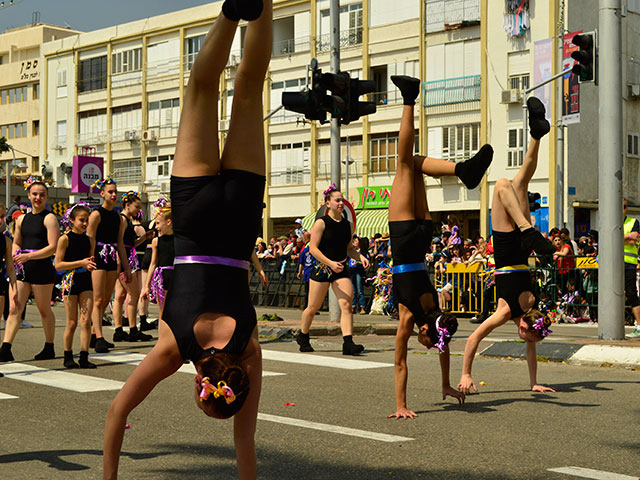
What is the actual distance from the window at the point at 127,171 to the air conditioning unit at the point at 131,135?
4.72ft

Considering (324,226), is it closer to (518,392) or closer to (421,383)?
(421,383)

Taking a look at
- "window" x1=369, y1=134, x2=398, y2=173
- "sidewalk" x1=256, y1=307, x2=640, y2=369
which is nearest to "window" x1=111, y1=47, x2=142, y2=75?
"window" x1=369, y1=134, x2=398, y2=173

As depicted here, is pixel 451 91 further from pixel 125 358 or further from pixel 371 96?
pixel 125 358

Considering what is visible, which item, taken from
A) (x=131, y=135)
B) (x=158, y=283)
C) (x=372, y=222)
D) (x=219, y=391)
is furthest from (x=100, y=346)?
(x=131, y=135)

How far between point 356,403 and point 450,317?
117 cm

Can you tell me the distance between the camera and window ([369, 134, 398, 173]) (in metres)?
48.4

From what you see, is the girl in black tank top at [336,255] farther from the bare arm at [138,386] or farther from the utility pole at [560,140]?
the utility pole at [560,140]

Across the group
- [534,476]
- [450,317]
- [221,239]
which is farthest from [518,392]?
[221,239]

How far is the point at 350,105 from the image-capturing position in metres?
14.4

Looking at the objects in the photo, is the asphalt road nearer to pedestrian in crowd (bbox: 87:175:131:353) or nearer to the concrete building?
pedestrian in crowd (bbox: 87:175:131:353)

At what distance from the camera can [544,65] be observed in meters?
41.6

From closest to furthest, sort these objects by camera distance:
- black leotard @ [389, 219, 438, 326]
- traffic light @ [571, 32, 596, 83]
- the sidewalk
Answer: black leotard @ [389, 219, 438, 326] < the sidewalk < traffic light @ [571, 32, 596, 83]

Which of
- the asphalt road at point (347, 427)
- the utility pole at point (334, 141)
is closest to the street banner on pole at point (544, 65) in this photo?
the utility pole at point (334, 141)

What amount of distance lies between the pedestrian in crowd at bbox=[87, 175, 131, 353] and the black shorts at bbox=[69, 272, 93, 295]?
1.26 ft
